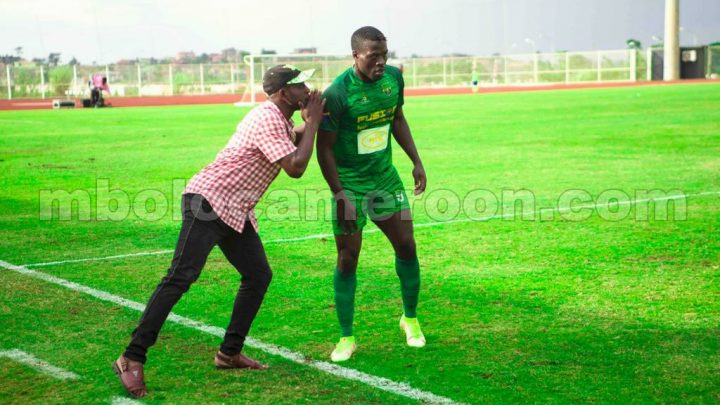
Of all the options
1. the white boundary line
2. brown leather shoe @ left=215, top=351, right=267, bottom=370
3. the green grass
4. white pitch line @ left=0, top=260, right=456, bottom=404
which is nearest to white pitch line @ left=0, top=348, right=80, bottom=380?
the green grass

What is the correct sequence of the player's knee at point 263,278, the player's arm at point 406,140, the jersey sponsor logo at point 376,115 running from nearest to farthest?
the player's knee at point 263,278 < the jersey sponsor logo at point 376,115 < the player's arm at point 406,140

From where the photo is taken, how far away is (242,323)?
5855 millimetres

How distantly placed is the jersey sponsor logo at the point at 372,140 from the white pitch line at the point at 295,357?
136cm

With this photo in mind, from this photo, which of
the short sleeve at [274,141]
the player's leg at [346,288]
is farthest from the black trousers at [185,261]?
the player's leg at [346,288]

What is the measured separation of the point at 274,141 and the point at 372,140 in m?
0.92

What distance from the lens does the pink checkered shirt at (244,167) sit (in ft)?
17.9

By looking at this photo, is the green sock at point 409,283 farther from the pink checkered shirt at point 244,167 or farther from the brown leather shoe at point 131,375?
the brown leather shoe at point 131,375

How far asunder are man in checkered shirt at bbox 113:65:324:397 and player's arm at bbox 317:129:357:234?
269 millimetres

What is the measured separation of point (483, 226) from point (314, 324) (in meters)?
4.38

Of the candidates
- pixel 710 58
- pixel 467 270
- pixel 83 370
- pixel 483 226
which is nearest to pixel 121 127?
pixel 483 226

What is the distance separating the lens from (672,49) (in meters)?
66.9

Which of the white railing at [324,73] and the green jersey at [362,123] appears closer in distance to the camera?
the green jersey at [362,123]

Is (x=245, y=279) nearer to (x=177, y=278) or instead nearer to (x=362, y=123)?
(x=177, y=278)

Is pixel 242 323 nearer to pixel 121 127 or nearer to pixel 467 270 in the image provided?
pixel 467 270
